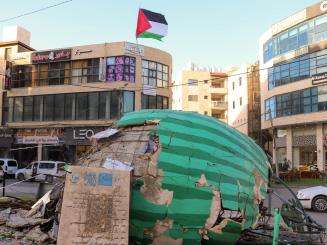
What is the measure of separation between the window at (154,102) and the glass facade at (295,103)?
9.57 meters

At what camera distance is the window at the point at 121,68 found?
138 ft

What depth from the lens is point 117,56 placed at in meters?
42.1

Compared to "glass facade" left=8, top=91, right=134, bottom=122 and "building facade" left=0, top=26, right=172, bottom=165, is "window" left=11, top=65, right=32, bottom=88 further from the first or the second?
"glass facade" left=8, top=91, right=134, bottom=122

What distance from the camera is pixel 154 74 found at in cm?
4403

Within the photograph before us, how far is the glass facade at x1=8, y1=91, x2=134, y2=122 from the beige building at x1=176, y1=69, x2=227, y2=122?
36.4 meters

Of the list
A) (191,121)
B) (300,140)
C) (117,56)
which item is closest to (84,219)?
(191,121)

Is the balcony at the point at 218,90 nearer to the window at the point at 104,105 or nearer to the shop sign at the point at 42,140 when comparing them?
the window at the point at 104,105

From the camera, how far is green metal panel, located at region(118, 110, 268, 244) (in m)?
6.53

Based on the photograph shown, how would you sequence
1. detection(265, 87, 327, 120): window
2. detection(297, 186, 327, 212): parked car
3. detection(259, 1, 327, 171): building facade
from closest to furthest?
detection(297, 186, 327, 212): parked car < detection(259, 1, 327, 171): building facade < detection(265, 87, 327, 120): window

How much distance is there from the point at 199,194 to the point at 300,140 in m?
43.9

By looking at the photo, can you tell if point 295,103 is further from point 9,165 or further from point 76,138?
point 9,165

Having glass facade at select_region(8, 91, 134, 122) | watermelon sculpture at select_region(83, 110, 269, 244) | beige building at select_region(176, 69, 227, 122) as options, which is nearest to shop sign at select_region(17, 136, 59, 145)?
glass facade at select_region(8, 91, 134, 122)

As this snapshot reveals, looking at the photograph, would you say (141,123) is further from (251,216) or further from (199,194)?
(251,216)

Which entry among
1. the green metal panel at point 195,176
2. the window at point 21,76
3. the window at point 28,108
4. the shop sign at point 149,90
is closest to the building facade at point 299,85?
the shop sign at point 149,90
